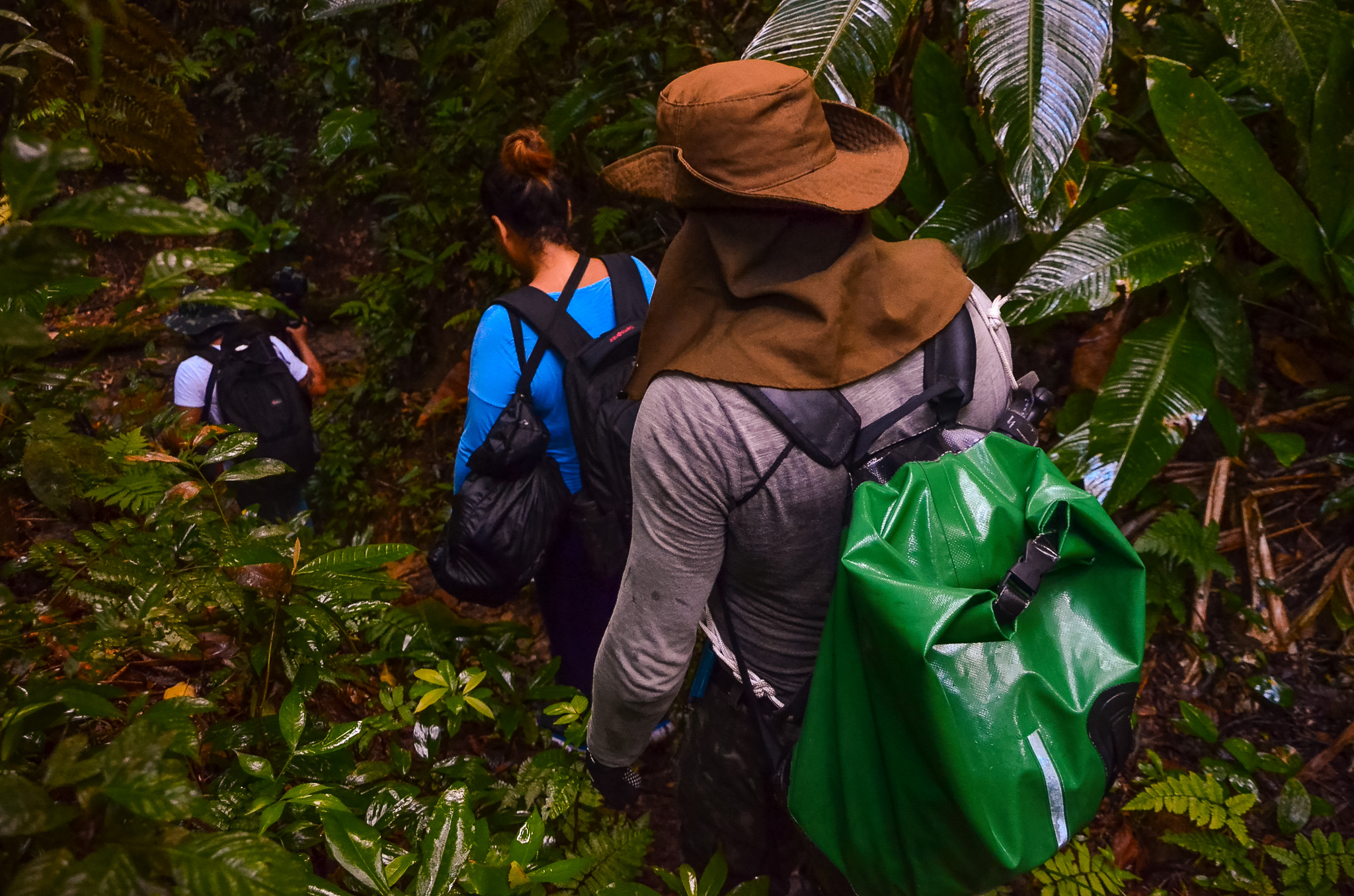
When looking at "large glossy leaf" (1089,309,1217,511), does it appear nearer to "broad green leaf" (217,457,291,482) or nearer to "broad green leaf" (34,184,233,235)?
"broad green leaf" (217,457,291,482)

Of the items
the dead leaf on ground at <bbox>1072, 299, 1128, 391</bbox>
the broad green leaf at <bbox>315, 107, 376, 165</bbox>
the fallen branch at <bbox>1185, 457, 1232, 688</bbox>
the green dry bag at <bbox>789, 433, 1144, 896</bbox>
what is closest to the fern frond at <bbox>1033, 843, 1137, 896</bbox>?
the fallen branch at <bbox>1185, 457, 1232, 688</bbox>

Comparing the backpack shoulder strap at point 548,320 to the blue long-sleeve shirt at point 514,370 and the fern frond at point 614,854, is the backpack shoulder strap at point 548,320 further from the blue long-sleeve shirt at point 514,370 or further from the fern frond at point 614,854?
the fern frond at point 614,854

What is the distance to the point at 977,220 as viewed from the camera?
2.65 m

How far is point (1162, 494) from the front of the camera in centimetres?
280

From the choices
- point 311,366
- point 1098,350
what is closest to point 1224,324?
point 1098,350

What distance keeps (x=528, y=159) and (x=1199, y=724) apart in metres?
2.59

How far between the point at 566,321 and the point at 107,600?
1.19 metres

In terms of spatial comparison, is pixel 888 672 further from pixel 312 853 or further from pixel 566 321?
pixel 566 321

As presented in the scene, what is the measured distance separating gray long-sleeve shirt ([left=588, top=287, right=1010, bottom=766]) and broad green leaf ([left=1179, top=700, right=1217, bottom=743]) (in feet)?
5.54

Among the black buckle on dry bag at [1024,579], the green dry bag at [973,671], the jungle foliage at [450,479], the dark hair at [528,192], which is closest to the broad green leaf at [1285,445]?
the jungle foliage at [450,479]

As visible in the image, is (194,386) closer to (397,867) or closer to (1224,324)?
(397,867)

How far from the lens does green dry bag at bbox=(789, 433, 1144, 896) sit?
107cm

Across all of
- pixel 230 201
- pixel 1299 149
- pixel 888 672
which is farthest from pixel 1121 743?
pixel 230 201

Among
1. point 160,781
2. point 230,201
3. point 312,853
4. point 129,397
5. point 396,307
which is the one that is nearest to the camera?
point 160,781
